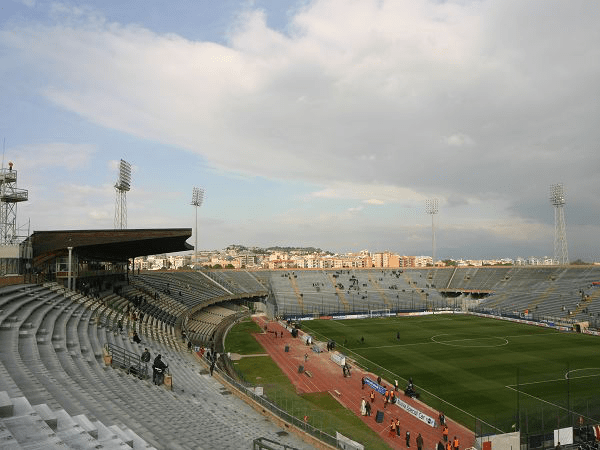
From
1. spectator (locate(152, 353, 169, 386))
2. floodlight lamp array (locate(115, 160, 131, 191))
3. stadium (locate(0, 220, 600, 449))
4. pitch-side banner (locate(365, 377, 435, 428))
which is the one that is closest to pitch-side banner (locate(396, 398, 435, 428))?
pitch-side banner (locate(365, 377, 435, 428))

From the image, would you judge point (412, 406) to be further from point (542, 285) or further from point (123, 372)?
point (542, 285)

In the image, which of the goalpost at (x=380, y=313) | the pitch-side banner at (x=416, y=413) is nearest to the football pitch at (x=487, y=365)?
the pitch-side banner at (x=416, y=413)

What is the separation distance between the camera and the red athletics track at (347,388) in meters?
22.5

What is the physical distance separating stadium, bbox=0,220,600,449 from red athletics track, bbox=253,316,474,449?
15cm

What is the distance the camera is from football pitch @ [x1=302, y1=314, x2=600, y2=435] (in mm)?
23969

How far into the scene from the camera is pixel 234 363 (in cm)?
3722

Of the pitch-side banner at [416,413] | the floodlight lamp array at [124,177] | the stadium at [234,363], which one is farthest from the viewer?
the floodlight lamp array at [124,177]

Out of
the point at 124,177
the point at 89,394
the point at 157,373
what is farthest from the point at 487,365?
the point at 124,177

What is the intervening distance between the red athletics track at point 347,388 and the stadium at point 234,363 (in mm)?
151

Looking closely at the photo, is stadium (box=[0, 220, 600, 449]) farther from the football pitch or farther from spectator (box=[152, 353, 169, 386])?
spectator (box=[152, 353, 169, 386])

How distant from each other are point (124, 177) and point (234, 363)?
116 ft

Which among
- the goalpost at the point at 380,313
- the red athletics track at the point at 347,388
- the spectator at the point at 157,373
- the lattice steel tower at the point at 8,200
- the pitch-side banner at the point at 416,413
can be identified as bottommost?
the goalpost at the point at 380,313

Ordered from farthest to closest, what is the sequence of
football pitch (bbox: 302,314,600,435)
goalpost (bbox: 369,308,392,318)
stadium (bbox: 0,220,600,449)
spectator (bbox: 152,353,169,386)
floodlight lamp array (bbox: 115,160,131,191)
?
1. goalpost (bbox: 369,308,392,318)
2. floodlight lamp array (bbox: 115,160,131,191)
3. football pitch (bbox: 302,314,600,435)
4. spectator (bbox: 152,353,169,386)
5. stadium (bbox: 0,220,600,449)

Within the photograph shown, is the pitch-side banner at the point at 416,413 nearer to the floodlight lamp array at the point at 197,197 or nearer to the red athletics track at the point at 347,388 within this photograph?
the red athletics track at the point at 347,388
